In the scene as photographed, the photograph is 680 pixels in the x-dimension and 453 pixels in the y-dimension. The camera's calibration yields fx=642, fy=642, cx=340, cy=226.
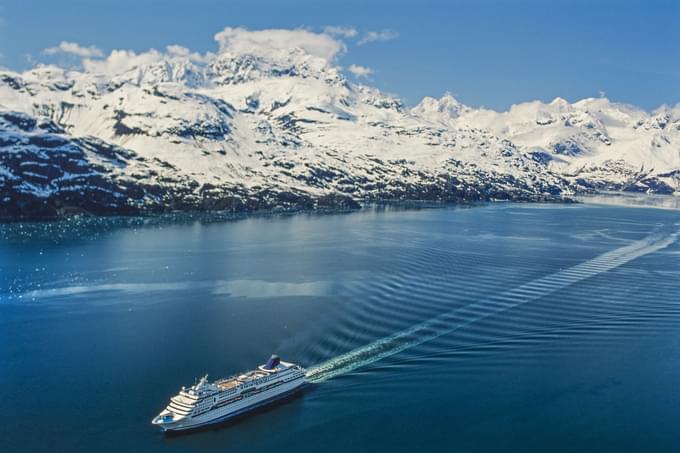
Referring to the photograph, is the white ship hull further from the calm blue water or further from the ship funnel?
the ship funnel

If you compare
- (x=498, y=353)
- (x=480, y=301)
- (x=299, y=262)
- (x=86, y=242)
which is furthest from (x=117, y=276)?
(x=498, y=353)

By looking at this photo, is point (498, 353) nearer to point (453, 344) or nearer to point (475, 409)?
point (453, 344)

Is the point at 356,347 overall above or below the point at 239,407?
above

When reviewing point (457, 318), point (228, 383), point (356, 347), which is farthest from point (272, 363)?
point (457, 318)

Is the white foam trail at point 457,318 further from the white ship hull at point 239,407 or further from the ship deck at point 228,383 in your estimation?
the ship deck at point 228,383

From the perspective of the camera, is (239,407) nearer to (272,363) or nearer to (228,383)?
(228,383)

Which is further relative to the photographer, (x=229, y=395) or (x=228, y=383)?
(x=228, y=383)

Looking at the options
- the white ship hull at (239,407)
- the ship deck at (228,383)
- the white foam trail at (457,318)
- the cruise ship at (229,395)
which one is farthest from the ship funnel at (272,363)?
the white foam trail at (457,318)
